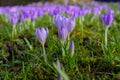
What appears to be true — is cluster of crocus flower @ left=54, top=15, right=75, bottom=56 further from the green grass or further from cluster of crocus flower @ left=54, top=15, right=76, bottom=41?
the green grass

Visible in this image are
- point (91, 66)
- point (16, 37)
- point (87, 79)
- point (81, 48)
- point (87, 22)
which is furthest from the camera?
point (87, 22)

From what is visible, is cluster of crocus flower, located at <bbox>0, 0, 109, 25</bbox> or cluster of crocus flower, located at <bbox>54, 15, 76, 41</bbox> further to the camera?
cluster of crocus flower, located at <bbox>0, 0, 109, 25</bbox>

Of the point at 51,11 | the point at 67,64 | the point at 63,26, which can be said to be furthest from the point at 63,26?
the point at 51,11

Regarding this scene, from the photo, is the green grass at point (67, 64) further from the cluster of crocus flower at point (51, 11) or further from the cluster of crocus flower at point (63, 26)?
the cluster of crocus flower at point (51, 11)

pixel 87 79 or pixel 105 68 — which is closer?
pixel 87 79

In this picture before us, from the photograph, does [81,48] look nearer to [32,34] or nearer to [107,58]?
[107,58]

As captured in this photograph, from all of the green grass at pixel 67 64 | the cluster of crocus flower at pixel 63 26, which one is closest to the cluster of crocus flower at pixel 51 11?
the green grass at pixel 67 64

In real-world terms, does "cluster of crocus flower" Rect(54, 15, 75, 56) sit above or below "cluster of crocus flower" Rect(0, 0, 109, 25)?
above

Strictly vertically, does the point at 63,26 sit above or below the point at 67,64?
above

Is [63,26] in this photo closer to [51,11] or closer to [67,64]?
[67,64]

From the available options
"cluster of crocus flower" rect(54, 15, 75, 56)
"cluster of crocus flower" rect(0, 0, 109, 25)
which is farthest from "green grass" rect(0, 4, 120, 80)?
"cluster of crocus flower" rect(0, 0, 109, 25)

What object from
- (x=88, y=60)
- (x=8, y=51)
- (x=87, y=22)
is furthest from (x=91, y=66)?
(x=87, y=22)
